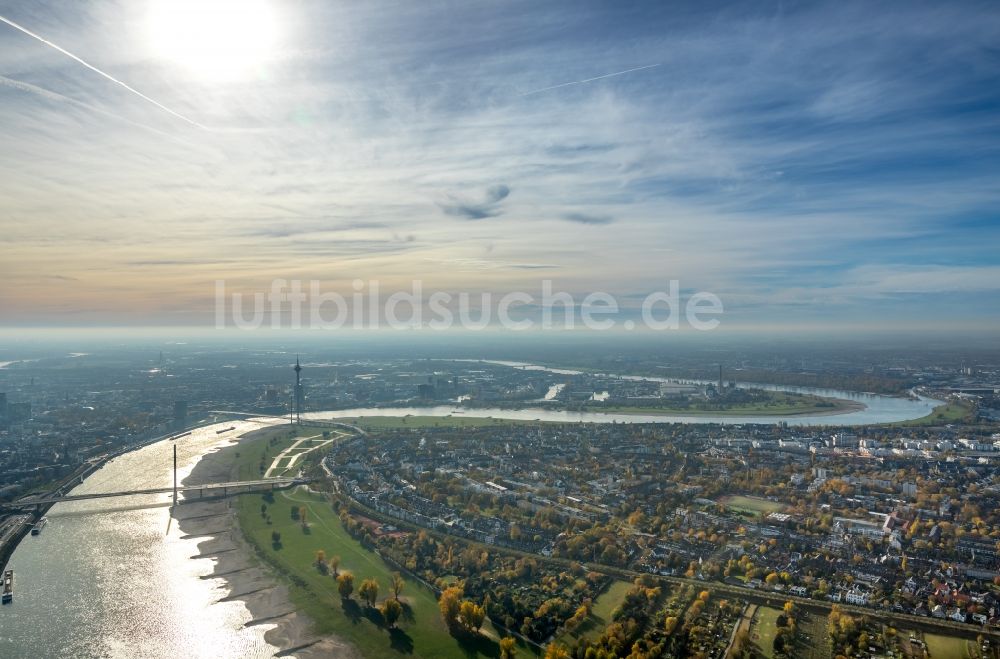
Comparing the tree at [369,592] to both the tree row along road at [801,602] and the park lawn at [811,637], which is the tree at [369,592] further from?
the park lawn at [811,637]

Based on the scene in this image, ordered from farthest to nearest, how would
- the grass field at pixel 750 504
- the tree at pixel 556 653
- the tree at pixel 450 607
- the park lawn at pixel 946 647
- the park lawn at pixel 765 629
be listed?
1. the grass field at pixel 750 504
2. the tree at pixel 450 607
3. the park lawn at pixel 765 629
4. the park lawn at pixel 946 647
5. the tree at pixel 556 653

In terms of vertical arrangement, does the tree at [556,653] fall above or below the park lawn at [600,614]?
above

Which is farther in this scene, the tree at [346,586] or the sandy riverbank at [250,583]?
the tree at [346,586]

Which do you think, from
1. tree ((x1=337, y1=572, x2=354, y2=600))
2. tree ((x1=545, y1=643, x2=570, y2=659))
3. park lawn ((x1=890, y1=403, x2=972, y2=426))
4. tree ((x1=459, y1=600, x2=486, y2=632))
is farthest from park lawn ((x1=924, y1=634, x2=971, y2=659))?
park lawn ((x1=890, y1=403, x2=972, y2=426))

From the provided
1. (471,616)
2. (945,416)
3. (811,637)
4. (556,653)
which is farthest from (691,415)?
(556,653)

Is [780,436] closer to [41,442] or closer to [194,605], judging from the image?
[194,605]

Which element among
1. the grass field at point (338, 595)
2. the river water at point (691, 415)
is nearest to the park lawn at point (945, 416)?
the river water at point (691, 415)

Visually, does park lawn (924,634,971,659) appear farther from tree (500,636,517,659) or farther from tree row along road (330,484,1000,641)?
tree (500,636,517,659)

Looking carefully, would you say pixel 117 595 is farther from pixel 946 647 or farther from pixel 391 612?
pixel 946 647
